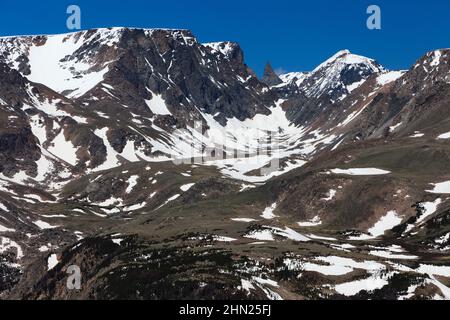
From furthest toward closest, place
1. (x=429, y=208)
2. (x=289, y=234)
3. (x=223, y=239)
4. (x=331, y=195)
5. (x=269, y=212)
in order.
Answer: (x=269, y=212), (x=331, y=195), (x=429, y=208), (x=289, y=234), (x=223, y=239)

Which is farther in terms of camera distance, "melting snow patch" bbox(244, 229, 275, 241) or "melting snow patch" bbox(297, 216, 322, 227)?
"melting snow patch" bbox(297, 216, 322, 227)

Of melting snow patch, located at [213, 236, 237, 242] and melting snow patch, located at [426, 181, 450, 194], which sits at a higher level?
melting snow patch, located at [426, 181, 450, 194]

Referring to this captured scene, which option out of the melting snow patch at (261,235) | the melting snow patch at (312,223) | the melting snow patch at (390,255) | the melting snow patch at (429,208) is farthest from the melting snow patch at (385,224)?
the melting snow patch at (390,255)

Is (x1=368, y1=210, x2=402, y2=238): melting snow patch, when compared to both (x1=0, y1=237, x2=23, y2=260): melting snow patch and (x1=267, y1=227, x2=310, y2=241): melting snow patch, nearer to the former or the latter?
(x1=267, y1=227, x2=310, y2=241): melting snow patch

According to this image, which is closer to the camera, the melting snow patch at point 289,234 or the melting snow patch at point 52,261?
the melting snow patch at point 289,234

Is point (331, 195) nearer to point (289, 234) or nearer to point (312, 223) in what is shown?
point (312, 223)

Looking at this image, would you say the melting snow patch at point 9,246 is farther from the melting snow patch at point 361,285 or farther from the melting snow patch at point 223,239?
the melting snow patch at point 361,285

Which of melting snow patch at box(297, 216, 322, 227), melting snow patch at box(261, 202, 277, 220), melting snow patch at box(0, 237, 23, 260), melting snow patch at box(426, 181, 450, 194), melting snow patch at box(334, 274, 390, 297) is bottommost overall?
melting snow patch at box(334, 274, 390, 297)

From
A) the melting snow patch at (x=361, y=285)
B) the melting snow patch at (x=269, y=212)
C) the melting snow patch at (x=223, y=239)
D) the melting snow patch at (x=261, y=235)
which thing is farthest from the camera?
the melting snow patch at (x=269, y=212)

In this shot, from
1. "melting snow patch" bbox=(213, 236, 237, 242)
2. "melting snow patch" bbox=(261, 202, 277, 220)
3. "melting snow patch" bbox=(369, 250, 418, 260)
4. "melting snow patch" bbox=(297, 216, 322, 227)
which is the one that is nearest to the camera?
"melting snow patch" bbox=(369, 250, 418, 260)

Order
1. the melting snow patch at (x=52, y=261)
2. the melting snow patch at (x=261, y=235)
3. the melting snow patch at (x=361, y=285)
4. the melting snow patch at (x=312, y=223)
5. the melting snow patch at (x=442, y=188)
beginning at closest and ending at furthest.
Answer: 1. the melting snow patch at (x=361, y=285)
2. the melting snow patch at (x=261, y=235)
3. the melting snow patch at (x=52, y=261)
4. the melting snow patch at (x=442, y=188)
5. the melting snow patch at (x=312, y=223)

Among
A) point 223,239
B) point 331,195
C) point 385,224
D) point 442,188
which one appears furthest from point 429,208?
point 223,239

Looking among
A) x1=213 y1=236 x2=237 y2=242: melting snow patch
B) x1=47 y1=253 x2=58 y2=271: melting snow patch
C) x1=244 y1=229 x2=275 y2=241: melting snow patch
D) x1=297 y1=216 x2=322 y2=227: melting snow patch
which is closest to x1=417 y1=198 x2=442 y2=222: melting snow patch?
x1=297 y1=216 x2=322 y2=227: melting snow patch
